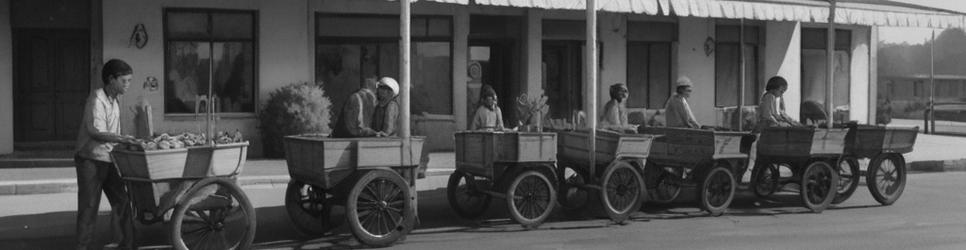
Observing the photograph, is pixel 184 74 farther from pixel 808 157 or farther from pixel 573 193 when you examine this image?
pixel 808 157

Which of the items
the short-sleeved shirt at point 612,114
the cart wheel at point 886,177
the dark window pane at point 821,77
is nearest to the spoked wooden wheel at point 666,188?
the short-sleeved shirt at point 612,114

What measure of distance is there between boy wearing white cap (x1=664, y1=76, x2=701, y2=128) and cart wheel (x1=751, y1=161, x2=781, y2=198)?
0.88m

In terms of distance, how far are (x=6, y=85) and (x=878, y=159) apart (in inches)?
499

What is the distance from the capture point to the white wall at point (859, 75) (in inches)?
1037

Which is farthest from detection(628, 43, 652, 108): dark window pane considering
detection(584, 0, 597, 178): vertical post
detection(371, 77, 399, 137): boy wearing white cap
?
detection(371, 77, 399, 137): boy wearing white cap

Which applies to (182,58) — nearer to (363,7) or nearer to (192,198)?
(363,7)

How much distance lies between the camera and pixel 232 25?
1819 centimetres

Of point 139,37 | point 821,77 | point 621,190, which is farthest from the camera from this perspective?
point 821,77

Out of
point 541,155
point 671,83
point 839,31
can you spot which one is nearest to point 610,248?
point 541,155

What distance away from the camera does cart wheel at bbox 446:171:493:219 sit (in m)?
11.1

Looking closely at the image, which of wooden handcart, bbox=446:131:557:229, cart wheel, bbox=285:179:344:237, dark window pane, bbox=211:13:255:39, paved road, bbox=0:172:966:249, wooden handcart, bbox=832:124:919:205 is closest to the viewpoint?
paved road, bbox=0:172:966:249

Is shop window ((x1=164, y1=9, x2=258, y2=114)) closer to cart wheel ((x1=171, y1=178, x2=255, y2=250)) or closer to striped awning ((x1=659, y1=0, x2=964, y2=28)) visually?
striped awning ((x1=659, y1=0, x2=964, y2=28))

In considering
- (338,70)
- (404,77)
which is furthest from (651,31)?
(404,77)

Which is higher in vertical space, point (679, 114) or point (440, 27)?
point (440, 27)
